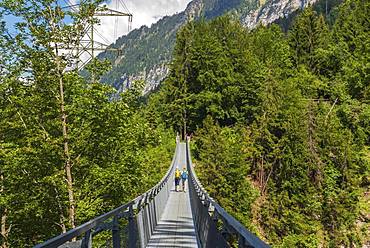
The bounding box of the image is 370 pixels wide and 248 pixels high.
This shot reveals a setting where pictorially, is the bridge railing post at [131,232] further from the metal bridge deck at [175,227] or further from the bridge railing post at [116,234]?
the metal bridge deck at [175,227]

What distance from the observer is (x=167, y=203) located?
821 inches

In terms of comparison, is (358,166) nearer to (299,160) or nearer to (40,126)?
(299,160)

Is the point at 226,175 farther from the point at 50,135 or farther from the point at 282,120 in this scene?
the point at 50,135

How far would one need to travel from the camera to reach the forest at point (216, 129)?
16312mm

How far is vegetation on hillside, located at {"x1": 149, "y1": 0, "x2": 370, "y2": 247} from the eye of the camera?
39.5 metres

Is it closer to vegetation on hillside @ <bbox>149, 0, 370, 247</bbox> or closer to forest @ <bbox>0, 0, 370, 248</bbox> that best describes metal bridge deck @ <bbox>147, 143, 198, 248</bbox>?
forest @ <bbox>0, 0, 370, 248</bbox>

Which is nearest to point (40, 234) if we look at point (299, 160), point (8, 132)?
point (8, 132)

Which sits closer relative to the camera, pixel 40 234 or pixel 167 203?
pixel 40 234

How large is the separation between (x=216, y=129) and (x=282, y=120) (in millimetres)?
8960

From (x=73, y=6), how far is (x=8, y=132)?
18.5 feet

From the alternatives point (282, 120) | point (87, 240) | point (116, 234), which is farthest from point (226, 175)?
point (87, 240)

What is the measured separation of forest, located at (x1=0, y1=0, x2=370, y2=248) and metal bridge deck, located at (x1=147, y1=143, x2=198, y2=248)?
2.23 metres

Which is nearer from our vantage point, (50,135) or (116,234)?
(116,234)

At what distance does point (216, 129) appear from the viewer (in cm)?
4375
